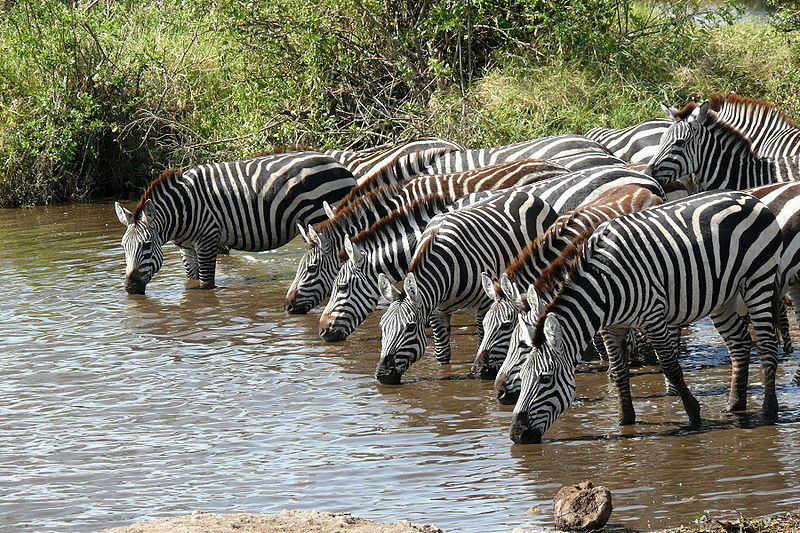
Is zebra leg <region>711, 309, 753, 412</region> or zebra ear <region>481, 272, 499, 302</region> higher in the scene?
zebra ear <region>481, 272, 499, 302</region>

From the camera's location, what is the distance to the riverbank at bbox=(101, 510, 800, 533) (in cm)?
547

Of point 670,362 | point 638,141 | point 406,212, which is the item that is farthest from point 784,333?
point 638,141

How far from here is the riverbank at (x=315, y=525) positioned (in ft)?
18.0

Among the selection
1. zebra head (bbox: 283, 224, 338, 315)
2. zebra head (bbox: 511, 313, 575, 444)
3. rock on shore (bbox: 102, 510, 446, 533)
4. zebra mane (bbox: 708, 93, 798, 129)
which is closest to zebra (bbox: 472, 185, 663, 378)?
zebra head (bbox: 511, 313, 575, 444)

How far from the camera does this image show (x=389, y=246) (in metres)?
9.84

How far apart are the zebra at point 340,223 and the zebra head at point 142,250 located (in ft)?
6.73

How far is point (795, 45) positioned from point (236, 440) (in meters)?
13.7

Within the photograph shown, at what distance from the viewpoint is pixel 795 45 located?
718 inches

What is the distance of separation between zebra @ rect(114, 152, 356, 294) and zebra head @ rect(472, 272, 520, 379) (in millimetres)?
4872

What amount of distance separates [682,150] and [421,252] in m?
3.64

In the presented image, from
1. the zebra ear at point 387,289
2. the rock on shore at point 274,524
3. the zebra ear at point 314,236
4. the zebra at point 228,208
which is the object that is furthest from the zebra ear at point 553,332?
the zebra at point 228,208

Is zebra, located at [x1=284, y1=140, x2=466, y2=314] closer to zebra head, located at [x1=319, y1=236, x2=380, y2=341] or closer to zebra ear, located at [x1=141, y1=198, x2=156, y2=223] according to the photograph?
zebra head, located at [x1=319, y1=236, x2=380, y2=341]

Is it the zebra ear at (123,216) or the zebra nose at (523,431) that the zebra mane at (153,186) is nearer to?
the zebra ear at (123,216)

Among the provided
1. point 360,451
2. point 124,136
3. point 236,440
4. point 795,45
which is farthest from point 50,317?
point 795,45
